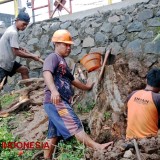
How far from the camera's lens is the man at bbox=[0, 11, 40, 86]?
705 cm

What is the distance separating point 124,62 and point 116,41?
4.57 feet

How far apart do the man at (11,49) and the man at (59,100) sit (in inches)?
76.8

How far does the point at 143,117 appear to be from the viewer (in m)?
4.45

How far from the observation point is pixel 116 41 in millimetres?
8156

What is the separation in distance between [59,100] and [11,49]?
2764 millimetres

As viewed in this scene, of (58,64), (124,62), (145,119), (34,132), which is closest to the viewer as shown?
(145,119)

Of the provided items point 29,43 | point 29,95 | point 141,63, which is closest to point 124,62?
point 141,63

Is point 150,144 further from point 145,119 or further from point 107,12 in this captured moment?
point 107,12

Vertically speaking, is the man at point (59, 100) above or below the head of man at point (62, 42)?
below

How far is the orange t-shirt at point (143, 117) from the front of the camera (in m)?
4.45

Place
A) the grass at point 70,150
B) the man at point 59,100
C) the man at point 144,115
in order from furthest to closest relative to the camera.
→ the man at point 59,100 < the grass at point 70,150 < the man at point 144,115

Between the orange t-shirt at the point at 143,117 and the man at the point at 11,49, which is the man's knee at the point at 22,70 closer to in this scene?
the man at the point at 11,49

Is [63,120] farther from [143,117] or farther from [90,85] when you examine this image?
[90,85]

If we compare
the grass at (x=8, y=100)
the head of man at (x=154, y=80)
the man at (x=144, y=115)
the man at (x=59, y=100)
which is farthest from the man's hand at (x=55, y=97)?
the grass at (x=8, y=100)
